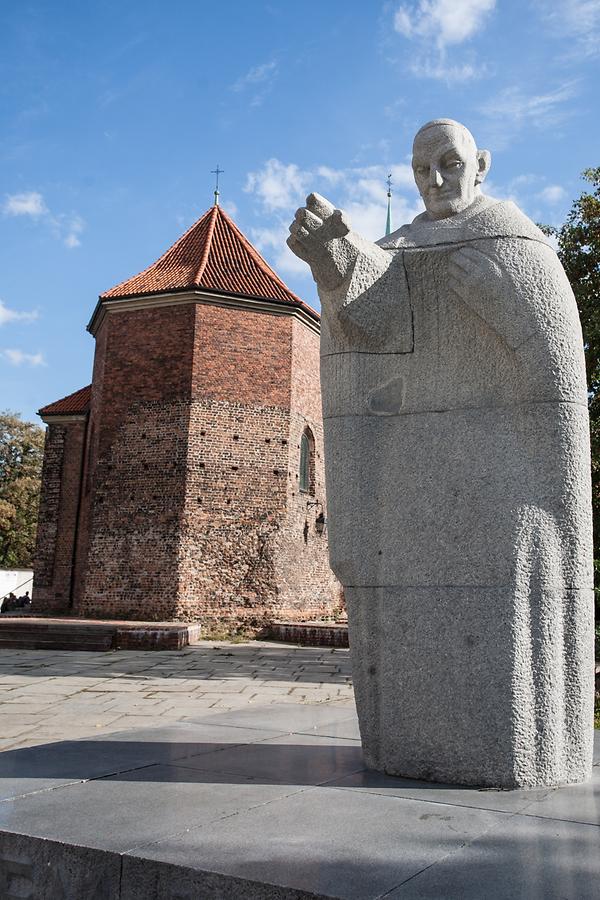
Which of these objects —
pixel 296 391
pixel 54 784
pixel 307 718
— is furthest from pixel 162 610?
pixel 54 784

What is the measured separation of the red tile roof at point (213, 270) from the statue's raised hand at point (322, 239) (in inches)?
646

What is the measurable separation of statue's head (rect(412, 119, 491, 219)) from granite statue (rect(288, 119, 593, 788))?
14mm

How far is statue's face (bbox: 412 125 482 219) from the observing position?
3.53 metres

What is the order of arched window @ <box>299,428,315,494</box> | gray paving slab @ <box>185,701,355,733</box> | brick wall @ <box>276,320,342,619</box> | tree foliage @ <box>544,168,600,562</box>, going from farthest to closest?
arched window @ <box>299,428,315,494</box> < brick wall @ <box>276,320,342,619</box> < tree foliage @ <box>544,168,600,562</box> < gray paving slab @ <box>185,701,355,733</box>

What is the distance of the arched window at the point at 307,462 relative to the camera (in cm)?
2045

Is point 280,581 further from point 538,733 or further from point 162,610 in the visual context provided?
point 538,733

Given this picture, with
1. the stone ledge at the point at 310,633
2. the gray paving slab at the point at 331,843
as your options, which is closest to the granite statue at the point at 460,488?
the gray paving slab at the point at 331,843

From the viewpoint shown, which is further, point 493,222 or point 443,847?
point 493,222

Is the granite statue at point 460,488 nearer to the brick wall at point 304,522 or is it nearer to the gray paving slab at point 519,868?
the gray paving slab at point 519,868

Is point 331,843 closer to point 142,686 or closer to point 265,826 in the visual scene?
point 265,826

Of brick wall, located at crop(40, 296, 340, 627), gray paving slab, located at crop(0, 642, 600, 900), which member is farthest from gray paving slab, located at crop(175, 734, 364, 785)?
brick wall, located at crop(40, 296, 340, 627)

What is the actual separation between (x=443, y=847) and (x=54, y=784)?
1615mm

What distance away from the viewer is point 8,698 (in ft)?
28.3

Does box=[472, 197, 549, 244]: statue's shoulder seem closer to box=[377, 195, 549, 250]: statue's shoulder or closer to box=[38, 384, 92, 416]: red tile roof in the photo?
box=[377, 195, 549, 250]: statue's shoulder
